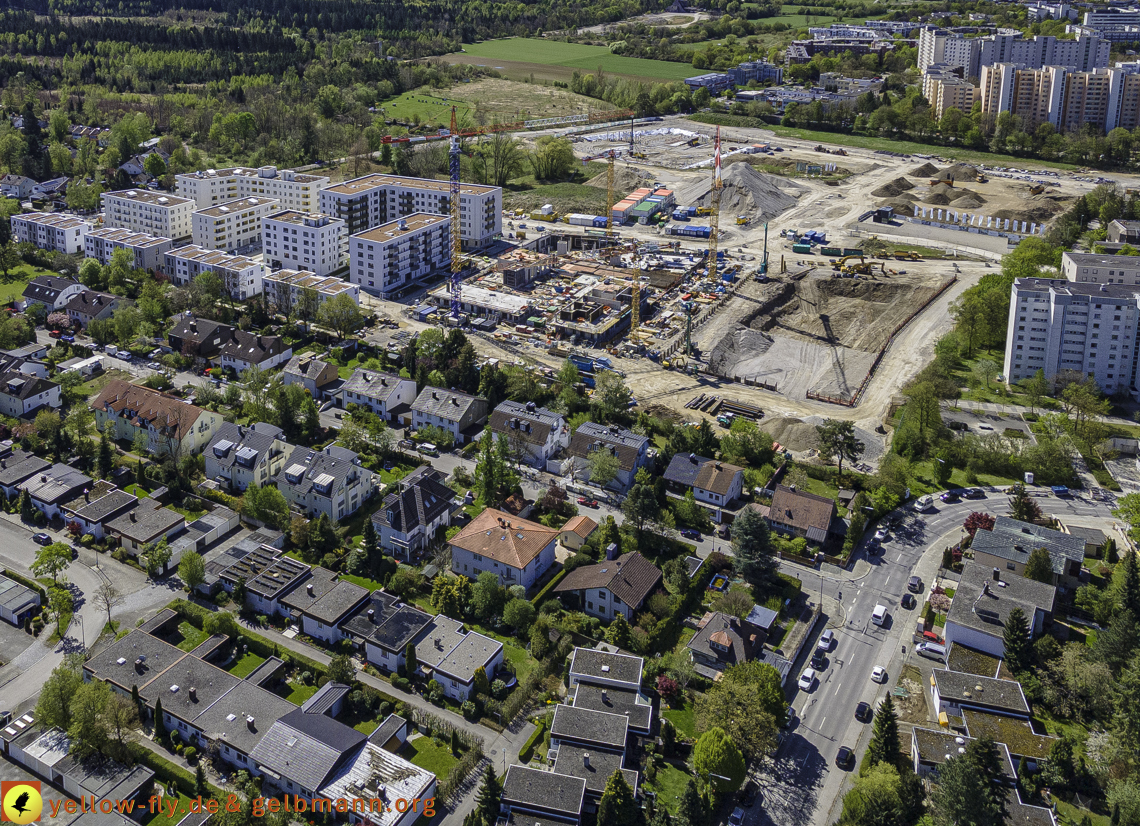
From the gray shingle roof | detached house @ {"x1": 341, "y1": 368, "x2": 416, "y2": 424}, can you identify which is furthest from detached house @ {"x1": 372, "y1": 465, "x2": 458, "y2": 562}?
the gray shingle roof

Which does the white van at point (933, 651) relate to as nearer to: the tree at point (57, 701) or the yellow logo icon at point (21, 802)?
the tree at point (57, 701)

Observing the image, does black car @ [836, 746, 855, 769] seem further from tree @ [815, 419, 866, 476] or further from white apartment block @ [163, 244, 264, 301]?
white apartment block @ [163, 244, 264, 301]

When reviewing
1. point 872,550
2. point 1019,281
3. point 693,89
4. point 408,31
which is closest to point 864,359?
point 1019,281

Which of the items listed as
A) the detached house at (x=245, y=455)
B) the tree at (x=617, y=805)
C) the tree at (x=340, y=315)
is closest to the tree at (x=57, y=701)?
the detached house at (x=245, y=455)

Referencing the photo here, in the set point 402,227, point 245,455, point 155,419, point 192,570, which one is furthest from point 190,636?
point 402,227

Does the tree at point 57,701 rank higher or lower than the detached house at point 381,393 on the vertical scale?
lower

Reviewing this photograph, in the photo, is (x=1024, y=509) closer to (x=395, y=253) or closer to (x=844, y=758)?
(x=844, y=758)
